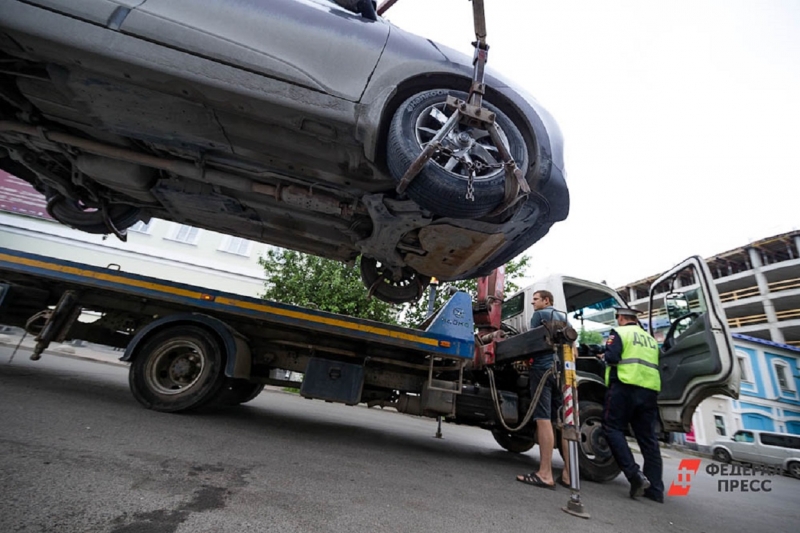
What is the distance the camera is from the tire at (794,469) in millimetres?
10141

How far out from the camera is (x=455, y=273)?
371 centimetres

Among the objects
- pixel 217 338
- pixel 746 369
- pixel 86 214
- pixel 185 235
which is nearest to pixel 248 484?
pixel 217 338

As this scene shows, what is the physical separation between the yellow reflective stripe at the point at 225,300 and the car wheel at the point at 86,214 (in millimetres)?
953

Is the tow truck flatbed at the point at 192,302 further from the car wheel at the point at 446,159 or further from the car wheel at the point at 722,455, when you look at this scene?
the car wheel at the point at 722,455

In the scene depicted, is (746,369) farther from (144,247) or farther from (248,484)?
(144,247)

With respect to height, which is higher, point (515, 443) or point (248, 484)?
point (515, 443)

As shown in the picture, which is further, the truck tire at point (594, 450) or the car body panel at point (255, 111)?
the truck tire at point (594, 450)

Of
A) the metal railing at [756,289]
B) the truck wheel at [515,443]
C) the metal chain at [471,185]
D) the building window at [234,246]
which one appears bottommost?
the truck wheel at [515,443]

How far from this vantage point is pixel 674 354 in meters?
3.94

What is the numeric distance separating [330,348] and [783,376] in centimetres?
2769

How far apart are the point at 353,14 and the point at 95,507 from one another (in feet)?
11.4

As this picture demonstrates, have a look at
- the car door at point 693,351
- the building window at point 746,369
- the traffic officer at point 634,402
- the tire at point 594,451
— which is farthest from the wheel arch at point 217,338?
the building window at point 746,369

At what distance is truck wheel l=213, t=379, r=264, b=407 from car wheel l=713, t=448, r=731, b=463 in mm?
14675

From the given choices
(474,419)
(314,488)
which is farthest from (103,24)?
(474,419)
